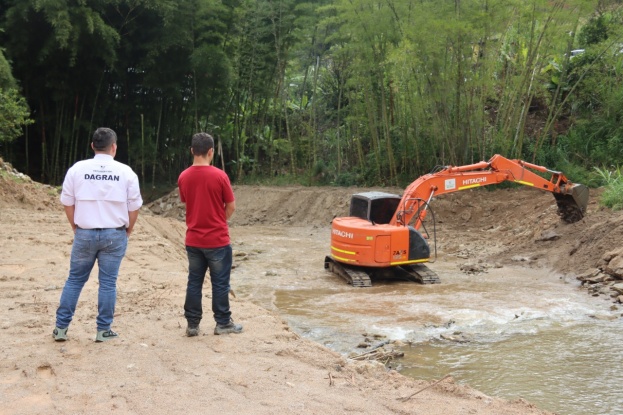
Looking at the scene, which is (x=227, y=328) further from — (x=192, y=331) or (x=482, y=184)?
(x=482, y=184)

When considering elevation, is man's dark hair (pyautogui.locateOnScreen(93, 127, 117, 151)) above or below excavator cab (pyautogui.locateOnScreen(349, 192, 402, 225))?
above

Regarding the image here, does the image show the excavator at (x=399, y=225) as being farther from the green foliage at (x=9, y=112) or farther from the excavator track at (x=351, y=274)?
the green foliage at (x=9, y=112)

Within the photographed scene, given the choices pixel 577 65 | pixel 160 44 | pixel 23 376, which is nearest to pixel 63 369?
pixel 23 376

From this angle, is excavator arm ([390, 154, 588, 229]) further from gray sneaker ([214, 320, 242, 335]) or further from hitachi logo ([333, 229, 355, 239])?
gray sneaker ([214, 320, 242, 335])

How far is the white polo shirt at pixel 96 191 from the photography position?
4.73 m

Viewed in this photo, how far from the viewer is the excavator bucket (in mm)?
11281

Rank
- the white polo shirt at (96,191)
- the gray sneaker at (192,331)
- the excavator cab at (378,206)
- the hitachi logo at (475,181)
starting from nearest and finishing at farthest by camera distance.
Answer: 1. the white polo shirt at (96,191)
2. the gray sneaker at (192,331)
3. the excavator cab at (378,206)
4. the hitachi logo at (475,181)

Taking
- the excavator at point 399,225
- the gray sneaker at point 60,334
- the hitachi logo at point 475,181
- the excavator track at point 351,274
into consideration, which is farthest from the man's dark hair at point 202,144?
the hitachi logo at point 475,181

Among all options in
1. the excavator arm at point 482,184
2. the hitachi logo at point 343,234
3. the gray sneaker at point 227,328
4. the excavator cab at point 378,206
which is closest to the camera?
the gray sneaker at point 227,328

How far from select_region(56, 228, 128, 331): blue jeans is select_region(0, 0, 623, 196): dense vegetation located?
29.1 feet

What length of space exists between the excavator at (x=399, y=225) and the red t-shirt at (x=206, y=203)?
478cm

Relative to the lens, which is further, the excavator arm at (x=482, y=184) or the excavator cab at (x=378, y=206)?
the excavator cab at (x=378, y=206)

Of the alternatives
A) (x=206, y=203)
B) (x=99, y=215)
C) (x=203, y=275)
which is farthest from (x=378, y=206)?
(x=99, y=215)

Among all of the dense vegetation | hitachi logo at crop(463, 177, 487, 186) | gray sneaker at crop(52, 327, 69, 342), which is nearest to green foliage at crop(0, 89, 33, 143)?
the dense vegetation
